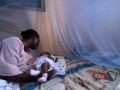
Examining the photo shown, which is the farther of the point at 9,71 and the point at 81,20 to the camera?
the point at 81,20

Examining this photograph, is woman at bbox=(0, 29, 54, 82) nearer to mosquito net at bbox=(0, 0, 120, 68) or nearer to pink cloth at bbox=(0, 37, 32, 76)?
pink cloth at bbox=(0, 37, 32, 76)

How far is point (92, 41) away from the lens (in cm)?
133

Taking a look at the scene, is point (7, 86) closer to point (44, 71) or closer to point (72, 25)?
point (44, 71)

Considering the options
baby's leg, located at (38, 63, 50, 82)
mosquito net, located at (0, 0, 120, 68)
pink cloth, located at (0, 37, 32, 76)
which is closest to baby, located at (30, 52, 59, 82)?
baby's leg, located at (38, 63, 50, 82)

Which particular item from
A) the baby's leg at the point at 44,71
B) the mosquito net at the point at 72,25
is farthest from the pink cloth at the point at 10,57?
the mosquito net at the point at 72,25

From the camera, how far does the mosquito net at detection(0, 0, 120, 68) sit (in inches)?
47.6

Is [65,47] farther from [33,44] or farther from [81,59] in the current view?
[33,44]

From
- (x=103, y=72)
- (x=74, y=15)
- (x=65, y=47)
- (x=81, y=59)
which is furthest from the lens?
(x=65, y=47)

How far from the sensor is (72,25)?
4.72ft

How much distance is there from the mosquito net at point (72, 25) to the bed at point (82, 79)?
88 millimetres

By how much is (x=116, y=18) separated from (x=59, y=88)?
2.51 feet

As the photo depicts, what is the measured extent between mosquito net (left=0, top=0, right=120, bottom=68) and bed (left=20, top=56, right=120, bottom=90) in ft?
0.29

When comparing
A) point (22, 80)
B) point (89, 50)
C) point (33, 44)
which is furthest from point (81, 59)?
point (22, 80)

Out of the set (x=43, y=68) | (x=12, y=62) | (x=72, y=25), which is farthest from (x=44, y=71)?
(x=72, y=25)
